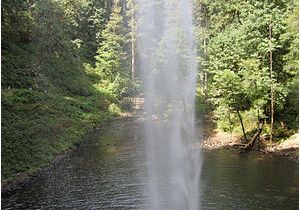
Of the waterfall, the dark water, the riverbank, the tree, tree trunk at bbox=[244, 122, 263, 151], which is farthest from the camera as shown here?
the tree

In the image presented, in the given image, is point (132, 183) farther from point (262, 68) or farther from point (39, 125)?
point (262, 68)

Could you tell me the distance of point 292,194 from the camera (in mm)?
15328

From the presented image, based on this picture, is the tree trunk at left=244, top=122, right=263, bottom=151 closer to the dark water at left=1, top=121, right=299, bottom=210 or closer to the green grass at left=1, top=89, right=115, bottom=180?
the dark water at left=1, top=121, right=299, bottom=210

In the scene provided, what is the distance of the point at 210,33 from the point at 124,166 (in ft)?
65.7

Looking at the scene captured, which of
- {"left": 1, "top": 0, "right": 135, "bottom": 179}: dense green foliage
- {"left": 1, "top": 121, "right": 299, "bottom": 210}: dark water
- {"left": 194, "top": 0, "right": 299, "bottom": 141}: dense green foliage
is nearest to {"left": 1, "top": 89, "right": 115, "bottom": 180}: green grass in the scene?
{"left": 1, "top": 0, "right": 135, "bottom": 179}: dense green foliage

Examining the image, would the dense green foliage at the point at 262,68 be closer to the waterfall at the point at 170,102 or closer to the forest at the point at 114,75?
the forest at the point at 114,75

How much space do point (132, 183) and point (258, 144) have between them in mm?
9555

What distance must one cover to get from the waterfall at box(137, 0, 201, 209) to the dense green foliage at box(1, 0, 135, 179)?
3108 millimetres

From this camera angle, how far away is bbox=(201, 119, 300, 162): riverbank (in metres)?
21.0

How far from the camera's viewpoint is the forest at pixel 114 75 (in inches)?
858

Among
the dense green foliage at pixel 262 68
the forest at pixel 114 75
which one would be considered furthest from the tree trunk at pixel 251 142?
the dense green foliage at pixel 262 68

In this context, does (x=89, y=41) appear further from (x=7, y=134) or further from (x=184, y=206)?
(x=184, y=206)

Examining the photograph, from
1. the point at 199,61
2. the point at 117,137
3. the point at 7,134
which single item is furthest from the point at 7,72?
the point at 199,61

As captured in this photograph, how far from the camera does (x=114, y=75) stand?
43.4 meters
